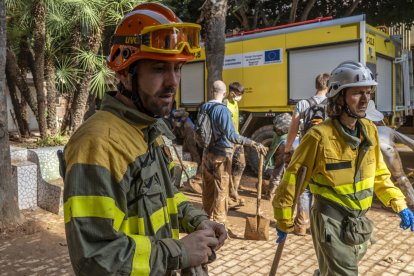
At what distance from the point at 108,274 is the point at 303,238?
4218 mm

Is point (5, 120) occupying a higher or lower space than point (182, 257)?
higher

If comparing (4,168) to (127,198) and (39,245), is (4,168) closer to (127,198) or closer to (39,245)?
(39,245)

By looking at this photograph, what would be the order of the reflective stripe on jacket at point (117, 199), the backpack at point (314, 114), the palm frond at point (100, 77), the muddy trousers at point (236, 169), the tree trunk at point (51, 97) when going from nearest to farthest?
the reflective stripe on jacket at point (117, 199) < the backpack at point (314, 114) < the muddy trousers at point (236, 169) < the tree trunk at point (51, 97) < the palm frond at point (100, 77)

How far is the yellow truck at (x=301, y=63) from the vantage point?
7.73m

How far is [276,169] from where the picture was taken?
22.3ft

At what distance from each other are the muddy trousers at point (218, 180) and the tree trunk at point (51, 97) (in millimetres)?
4485

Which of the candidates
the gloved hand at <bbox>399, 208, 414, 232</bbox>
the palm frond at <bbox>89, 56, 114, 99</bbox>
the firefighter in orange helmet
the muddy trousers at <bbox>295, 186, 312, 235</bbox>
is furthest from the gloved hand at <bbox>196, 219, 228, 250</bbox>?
the palm frond at <bbox>89, 56, 114, 99</bbox>

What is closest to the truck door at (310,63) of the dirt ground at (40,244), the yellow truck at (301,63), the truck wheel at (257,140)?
the yellow truck at (301,63)

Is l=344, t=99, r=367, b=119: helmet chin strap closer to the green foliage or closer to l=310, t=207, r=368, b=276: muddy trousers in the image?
l=310, t=207, r=368, b=276: muddy trousers

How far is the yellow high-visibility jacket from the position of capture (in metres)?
2.66

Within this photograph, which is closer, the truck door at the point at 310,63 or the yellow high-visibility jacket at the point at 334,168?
the yellow high-visibility jacket at the point at 334,168

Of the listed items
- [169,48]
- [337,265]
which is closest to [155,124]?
[169,48]

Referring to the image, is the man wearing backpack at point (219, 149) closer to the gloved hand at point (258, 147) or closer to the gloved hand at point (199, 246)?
the gloved hand at point (258, 147)

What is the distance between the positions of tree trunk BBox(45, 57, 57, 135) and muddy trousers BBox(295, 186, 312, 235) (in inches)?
217
